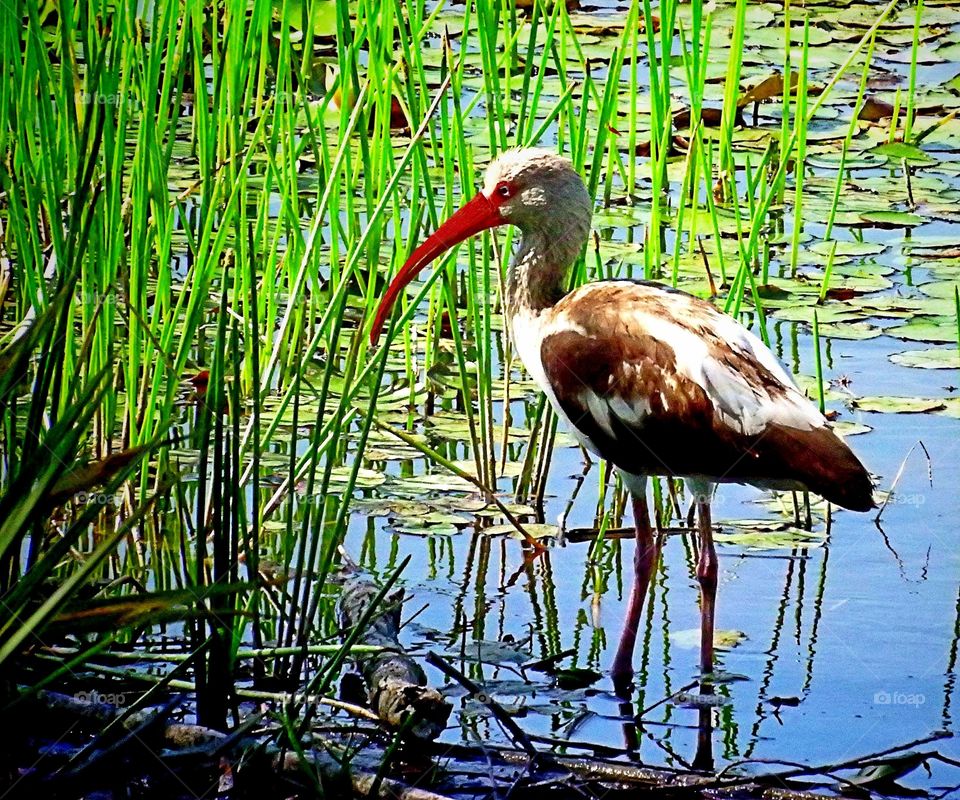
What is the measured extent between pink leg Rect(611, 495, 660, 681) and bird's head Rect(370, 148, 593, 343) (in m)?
0.78

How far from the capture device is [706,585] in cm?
400

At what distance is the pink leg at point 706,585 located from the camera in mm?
3889

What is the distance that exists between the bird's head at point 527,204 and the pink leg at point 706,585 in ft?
2.85

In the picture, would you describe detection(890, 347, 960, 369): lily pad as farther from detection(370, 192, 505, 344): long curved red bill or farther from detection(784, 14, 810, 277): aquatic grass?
detection(370, 192, 505, 344): long curved red bill

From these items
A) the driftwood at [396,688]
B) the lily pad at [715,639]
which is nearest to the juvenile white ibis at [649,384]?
the lily pad at [715,639]

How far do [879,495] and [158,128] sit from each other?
2262mm

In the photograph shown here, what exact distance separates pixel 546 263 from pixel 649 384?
0.63 meters

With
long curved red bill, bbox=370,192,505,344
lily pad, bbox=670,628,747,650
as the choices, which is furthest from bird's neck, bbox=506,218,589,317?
lily pad, bbox=670,628,747,650

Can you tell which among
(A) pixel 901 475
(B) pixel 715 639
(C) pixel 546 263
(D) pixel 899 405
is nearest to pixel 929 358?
(D) pixel 899 405

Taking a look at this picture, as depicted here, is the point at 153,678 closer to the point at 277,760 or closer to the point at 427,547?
the point at 277,760

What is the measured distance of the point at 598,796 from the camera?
3025mm

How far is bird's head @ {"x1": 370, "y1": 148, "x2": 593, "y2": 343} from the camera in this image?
4.40 metres

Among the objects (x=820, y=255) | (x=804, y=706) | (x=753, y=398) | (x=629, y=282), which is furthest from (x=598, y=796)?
(x=820, y=255)

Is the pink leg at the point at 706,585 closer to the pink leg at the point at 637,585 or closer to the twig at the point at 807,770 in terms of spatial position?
the pink leg at the point at 637,585
